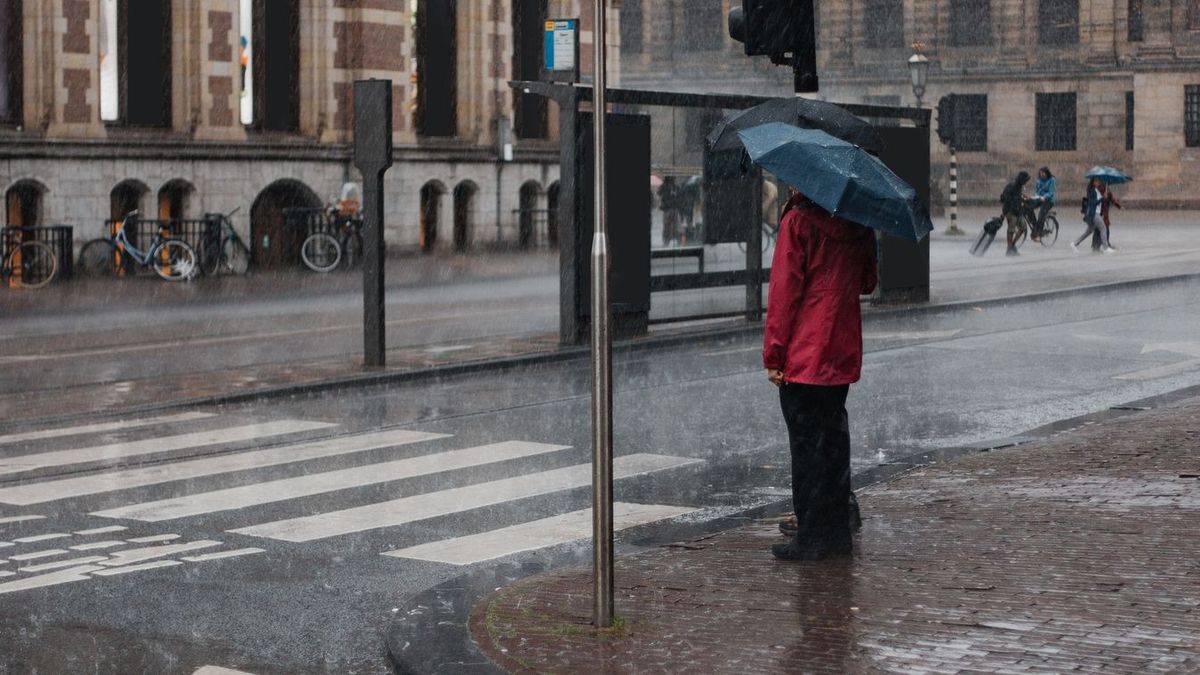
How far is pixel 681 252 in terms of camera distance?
18938mm

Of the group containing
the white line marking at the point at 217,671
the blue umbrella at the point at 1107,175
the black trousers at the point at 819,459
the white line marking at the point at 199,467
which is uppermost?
the blue umbrella at the point at 1107,175

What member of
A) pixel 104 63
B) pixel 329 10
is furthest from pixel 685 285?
pixel 329 10

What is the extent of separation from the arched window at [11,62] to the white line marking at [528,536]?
20.2 meters

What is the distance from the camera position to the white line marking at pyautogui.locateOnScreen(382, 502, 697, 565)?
838 centimetres

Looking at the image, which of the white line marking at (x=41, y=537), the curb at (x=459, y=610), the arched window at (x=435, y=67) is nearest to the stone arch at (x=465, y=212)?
the arched window at (x=435, y=67)

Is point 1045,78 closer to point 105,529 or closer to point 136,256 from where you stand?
point 136,256

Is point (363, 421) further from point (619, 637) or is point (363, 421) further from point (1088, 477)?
point (619, 637)

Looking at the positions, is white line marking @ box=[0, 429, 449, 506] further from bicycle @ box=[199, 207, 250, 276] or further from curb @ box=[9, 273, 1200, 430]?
bicycle @ box=[199, 207, 250, 276]

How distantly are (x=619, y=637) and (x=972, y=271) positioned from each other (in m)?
23.9

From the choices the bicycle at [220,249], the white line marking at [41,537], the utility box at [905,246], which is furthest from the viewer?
the bicycle at [220,249]

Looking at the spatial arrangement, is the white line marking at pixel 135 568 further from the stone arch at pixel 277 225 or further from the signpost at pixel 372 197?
the stone arch at pixel 277 225

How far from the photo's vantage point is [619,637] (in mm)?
6496

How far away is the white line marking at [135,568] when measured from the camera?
26.0ft

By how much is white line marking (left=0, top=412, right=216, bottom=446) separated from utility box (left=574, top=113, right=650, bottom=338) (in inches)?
Result: 207
